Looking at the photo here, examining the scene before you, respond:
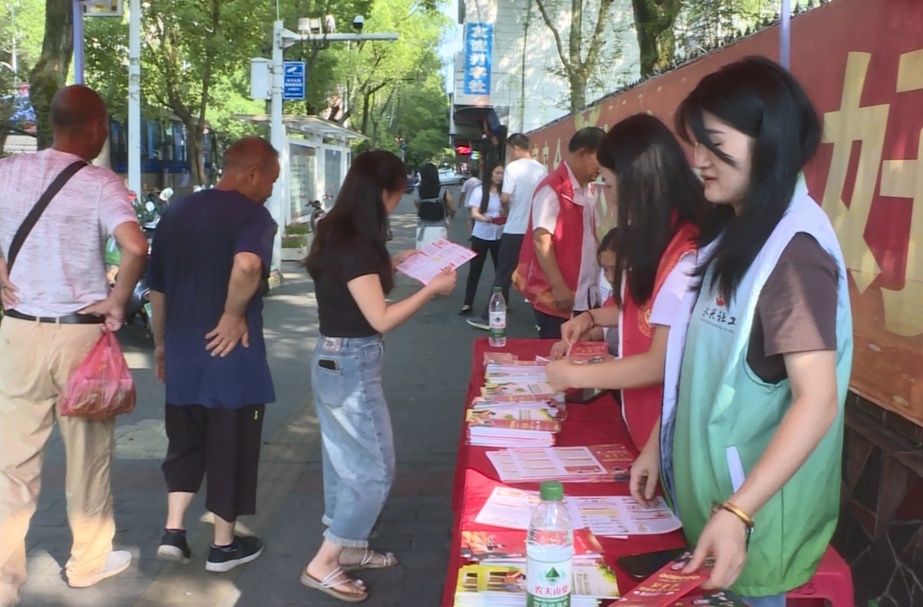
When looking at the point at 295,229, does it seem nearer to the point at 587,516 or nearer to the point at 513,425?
the point at 513,425

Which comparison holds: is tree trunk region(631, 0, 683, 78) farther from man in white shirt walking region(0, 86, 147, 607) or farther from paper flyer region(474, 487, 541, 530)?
paper flyer region(474, 487, 541, 530)

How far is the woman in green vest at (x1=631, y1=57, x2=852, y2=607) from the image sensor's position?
1576 mm

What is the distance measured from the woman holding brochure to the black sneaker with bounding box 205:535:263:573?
0.41m

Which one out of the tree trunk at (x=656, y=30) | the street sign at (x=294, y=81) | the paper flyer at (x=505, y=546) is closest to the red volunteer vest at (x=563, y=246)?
the paper flyer at (x=505, y=546)

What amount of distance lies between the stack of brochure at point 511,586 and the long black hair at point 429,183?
10.3 meters

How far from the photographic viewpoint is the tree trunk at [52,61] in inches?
338

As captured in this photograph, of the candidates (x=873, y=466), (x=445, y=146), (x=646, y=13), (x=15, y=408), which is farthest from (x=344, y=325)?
(x=445, y=146)

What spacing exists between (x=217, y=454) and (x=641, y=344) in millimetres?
2008

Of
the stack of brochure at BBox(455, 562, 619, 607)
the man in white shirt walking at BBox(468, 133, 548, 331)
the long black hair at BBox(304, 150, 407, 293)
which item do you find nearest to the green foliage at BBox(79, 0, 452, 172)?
the man in white shirt walking at BBox(468, 133, 548, 331)

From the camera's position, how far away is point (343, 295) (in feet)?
10.7

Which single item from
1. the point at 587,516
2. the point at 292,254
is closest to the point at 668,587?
the point at 587,516

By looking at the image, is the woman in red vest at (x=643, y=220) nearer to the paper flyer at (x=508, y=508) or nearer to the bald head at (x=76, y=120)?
the paper flyer at (x=508, y=508)

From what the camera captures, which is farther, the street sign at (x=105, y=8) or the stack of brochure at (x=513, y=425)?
the street sign at (x=105, y=8)

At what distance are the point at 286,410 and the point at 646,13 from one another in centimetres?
562
